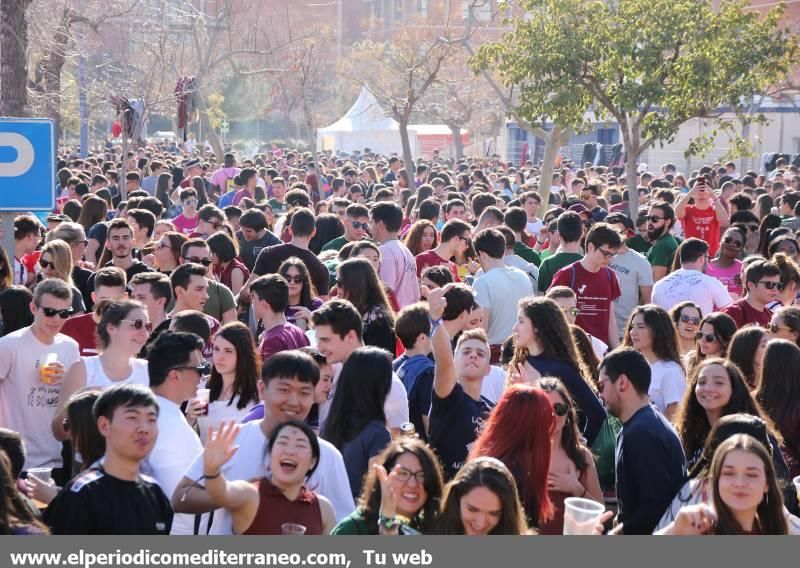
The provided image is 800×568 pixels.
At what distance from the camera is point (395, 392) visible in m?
5.91

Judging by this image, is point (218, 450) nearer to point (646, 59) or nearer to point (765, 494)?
point (765, 494)

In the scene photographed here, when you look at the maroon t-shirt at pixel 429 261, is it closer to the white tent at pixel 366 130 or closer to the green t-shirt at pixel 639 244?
the green t-shirt at pixel 639 244

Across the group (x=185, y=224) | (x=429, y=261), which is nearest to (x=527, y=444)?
(x=429, y=261)

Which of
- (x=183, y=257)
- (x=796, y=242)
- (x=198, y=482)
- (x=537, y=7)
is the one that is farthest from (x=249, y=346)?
(x=537, y=7)

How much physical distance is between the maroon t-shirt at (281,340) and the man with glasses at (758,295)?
10.2 ft

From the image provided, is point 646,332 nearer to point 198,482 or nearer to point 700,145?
point 198,482

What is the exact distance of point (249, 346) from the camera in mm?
6266

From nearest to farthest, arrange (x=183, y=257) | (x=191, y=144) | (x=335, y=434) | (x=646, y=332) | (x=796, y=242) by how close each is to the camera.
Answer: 1. (x=335, y=434)
2. (x=646, y=332)
3. (x=183, y=257)
4. (x=796, y=242)
5. (x=191, y=144)

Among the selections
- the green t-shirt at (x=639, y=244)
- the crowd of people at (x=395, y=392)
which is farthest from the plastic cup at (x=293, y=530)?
the green t-shirt at (x=639, y=244)

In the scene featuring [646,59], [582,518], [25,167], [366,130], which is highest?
[646,59]

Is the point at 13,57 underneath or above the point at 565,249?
above

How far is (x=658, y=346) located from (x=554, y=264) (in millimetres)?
2689

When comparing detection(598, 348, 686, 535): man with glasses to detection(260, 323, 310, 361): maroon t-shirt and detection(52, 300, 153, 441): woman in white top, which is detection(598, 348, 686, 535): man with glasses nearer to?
detection(260, 323, 310, 361): maroon t-shirt
